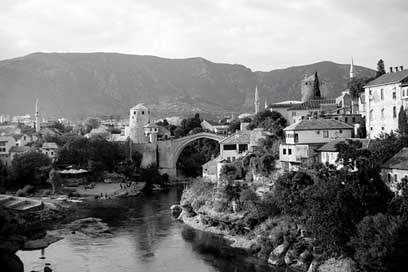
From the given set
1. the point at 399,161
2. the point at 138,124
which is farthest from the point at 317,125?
the point at 138,124

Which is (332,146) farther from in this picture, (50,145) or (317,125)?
(50,145)

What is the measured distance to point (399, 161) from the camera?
35.6 m

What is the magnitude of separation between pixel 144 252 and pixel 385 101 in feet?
75.0

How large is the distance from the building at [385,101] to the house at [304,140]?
283 centimetres

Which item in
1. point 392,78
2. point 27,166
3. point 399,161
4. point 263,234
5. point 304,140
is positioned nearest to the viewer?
point 399,161

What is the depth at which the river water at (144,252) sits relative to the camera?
35.4 meters

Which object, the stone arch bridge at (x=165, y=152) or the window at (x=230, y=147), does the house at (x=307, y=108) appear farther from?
→ the stone arch bridge at (x=165, y=152)

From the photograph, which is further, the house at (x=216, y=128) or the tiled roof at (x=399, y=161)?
the house at (x=216, y=128)

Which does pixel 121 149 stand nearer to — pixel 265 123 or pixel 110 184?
pixel 110 184

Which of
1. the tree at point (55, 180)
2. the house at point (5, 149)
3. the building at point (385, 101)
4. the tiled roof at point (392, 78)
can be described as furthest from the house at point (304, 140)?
the house at point (5, 149)


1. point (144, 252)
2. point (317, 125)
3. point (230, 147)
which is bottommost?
point (144, 252)

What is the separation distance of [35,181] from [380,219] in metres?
53.5

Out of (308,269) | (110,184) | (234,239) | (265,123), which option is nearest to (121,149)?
(110,184)

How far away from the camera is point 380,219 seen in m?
29.9
